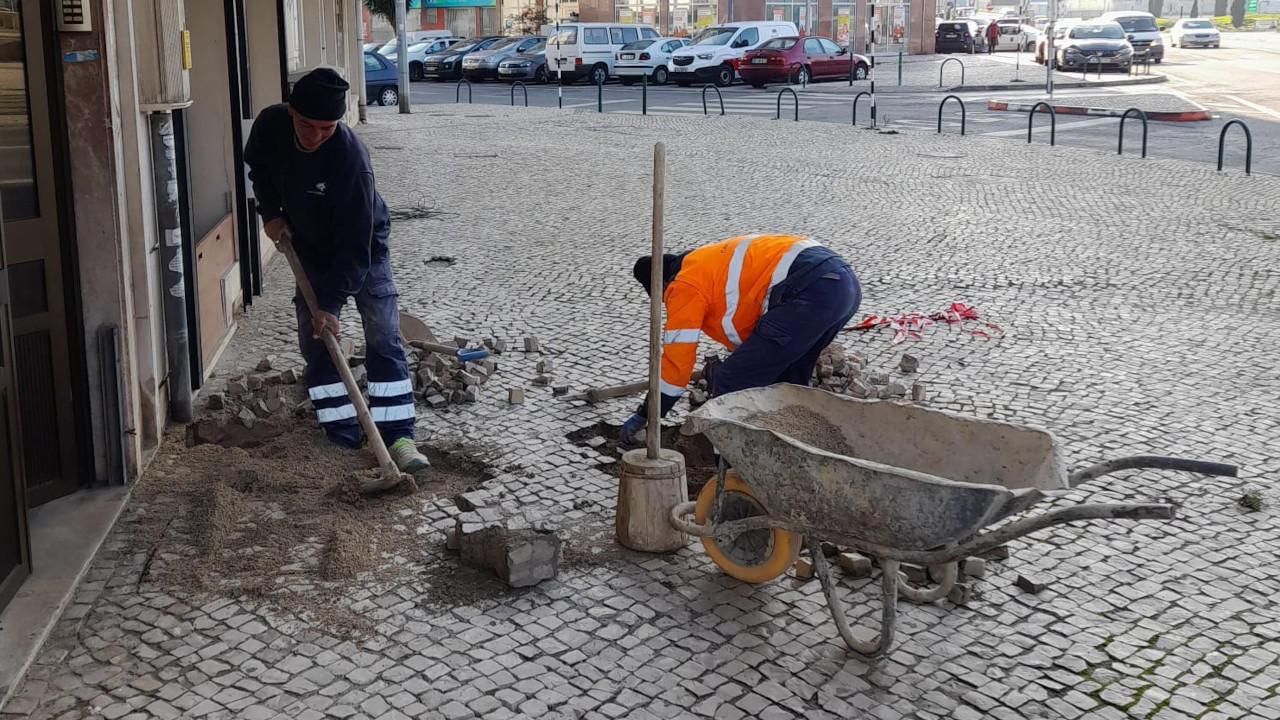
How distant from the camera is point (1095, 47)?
3319cm

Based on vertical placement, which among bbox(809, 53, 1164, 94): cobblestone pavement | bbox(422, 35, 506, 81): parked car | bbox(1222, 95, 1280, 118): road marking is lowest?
bbox(1222, 95, 1280, 118): road marking

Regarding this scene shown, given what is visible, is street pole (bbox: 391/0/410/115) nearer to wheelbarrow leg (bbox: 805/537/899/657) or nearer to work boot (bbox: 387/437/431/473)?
work boot (bbox: 387/437/431/473)

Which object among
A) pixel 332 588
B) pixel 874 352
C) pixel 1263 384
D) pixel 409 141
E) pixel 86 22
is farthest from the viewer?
pixel 409 141

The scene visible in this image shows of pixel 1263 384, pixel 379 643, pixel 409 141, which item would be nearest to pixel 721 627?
pixel 379 643

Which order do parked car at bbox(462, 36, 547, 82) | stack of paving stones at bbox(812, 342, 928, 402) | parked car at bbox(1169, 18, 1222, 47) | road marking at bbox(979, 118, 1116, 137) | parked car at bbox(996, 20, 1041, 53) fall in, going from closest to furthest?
stack of paving stones at bbox(812, 342, 928, 402), road marking at bbox(979, 118, 1116, 137), parked car at bbox(462, 36, 547, 82), parked car at bbox(1169, 18, 1222, 47), parked car at bbox(996, 20, 1041, 53)

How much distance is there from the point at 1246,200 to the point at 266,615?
12284mm

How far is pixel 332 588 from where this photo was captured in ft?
14.8

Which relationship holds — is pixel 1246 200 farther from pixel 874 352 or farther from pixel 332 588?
pixel 332 588

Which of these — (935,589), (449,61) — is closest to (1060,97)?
(449,61)

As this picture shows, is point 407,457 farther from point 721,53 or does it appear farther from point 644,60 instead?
point 644,60

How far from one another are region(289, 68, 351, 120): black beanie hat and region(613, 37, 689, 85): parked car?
96.2 feet

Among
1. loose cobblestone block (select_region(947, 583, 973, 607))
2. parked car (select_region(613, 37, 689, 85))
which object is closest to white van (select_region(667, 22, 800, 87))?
parked car (select_region(613, 37, 689, 85))

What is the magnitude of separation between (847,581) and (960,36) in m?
47.3

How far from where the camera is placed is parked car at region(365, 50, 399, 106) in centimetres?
2792
